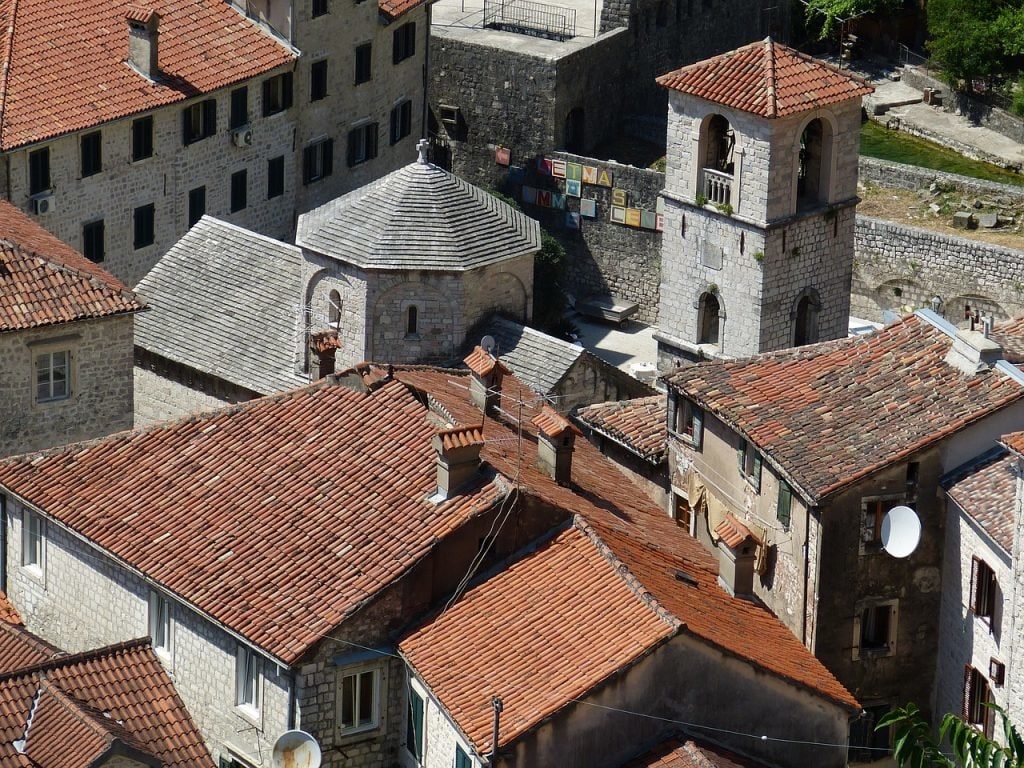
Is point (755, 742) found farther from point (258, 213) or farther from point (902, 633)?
point (258, 213)

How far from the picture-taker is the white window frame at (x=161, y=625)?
42188mm

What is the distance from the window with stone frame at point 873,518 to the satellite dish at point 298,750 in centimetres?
1095

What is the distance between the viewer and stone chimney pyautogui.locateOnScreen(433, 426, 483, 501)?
4116 cm

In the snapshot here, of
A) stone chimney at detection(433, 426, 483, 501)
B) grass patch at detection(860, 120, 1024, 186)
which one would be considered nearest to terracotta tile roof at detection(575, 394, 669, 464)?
stone chimney at detection(433, 426, 483, 501)

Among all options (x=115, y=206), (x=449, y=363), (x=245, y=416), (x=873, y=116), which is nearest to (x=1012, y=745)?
(x=245, y=416)

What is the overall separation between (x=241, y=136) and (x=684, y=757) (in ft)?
100

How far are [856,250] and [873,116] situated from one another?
10.8 m

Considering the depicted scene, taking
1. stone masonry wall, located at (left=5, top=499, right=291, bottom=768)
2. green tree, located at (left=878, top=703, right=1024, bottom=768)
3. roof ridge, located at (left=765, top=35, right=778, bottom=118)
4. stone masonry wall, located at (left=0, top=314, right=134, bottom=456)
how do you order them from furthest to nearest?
roof ridge, located at (left=765, top=35, right=778, bottom=118) < stone masonry wall, located at (left=0, top=314, right=134, bottom=456) < stone masonry wall, located at (left=5, top=499, right=291, bottom=768) < green tree, located at (left=878, top=703, right=1024, bottom=768)

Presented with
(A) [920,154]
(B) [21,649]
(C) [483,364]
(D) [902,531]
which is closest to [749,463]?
(D) [902,531]

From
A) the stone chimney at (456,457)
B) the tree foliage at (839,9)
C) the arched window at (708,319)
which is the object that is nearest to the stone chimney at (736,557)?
the stone chimney at (456,457)

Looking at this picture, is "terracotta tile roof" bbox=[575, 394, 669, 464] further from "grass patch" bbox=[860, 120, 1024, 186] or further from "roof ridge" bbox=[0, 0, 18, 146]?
"grass patch" bbox=[860, 120, 1024, 186]

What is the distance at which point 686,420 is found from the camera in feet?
163

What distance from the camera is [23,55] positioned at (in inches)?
2404

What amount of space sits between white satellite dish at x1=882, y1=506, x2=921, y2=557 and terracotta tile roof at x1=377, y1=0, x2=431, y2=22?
29412 millimetres
